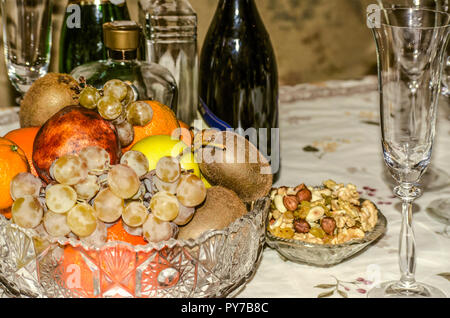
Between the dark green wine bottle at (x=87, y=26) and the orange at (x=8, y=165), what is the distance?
51 centimetres

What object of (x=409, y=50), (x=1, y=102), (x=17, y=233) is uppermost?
(x=409, y=50)


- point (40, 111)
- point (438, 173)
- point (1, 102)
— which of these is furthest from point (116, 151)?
point (1, 102)

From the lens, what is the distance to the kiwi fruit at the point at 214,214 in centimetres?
61

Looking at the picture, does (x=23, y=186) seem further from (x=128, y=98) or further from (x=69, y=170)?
(x=128, y=98)

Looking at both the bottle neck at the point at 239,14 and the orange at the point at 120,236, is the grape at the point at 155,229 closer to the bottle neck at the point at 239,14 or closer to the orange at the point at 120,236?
the orange at the point at 120,236

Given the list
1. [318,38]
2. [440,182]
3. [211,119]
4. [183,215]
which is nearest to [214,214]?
[183,215]

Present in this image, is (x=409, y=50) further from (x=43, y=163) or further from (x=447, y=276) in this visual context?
(x=43, y=163)

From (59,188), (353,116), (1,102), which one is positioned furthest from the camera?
(1,102)

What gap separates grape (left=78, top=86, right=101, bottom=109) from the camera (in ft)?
2.20

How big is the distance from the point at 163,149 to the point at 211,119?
30cm

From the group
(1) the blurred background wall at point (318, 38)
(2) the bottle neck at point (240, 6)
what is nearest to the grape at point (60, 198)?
(2) the bottle neck at point (240, 6)

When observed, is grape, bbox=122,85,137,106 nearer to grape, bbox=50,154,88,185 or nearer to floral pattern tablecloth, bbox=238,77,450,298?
grape, bbox=50,154,88,185

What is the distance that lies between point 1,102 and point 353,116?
1.12m
